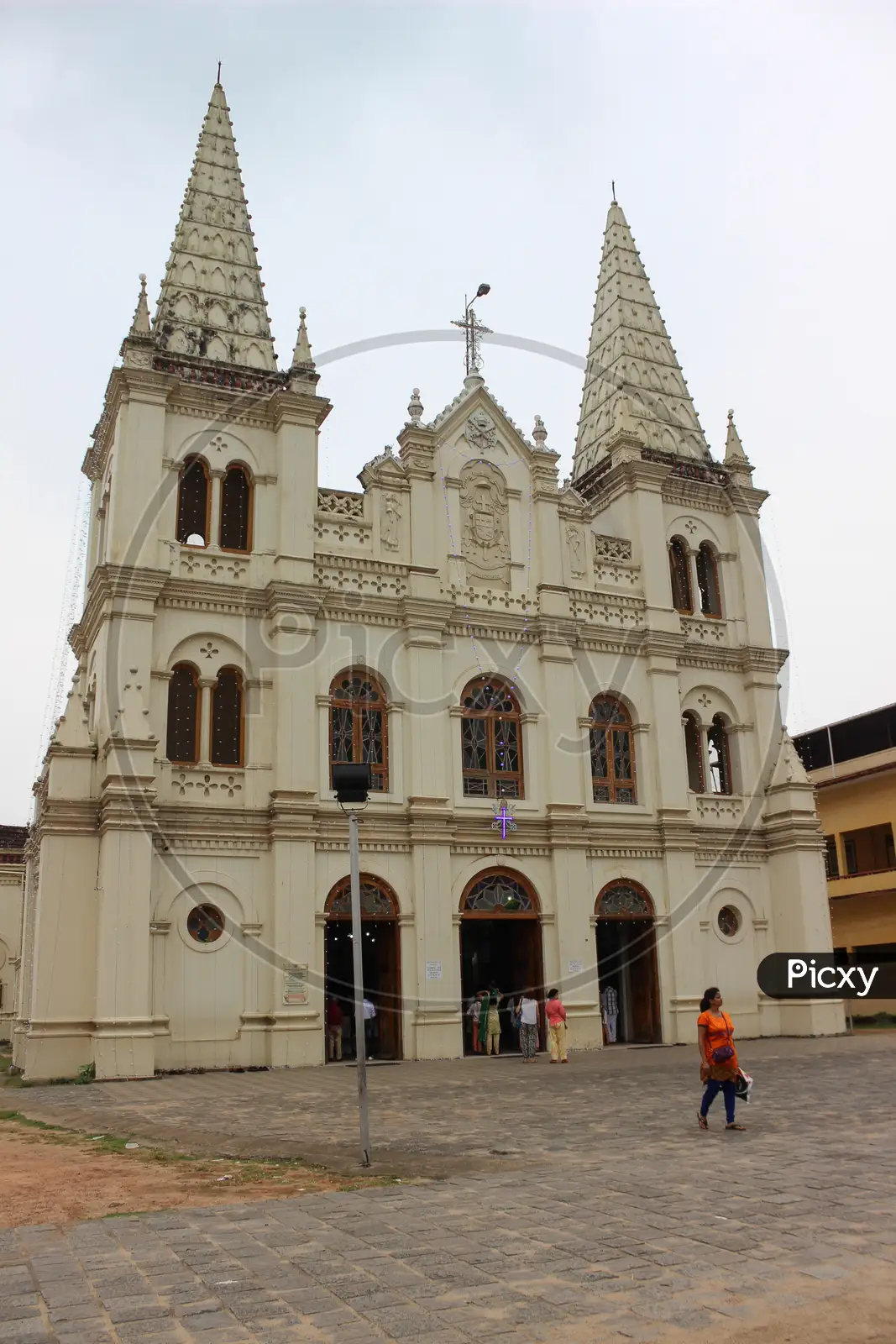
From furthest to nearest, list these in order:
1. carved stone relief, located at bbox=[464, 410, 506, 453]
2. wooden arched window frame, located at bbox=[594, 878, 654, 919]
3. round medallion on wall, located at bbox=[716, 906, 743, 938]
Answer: round medallion on wall, located at bbox=[716, 906, 743, 938], carved stone relief, located at bbox=[464, 410, 506, 453], wooden arched window frame, located at bbox=[594, 878, 654, 919]

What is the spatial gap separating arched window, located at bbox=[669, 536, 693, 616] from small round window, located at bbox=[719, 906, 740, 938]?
27.2ft

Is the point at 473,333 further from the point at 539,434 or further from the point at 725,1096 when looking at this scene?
the point at 725,1096

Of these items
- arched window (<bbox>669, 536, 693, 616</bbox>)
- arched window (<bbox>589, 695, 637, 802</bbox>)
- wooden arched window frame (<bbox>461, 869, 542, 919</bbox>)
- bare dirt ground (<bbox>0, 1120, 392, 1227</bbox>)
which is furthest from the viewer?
arched window (<bbox>669, 536, 693, 616</bbox>)

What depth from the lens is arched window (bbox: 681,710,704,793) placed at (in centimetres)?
3186

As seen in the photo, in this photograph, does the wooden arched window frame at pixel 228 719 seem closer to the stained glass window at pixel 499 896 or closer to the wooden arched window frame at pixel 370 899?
the wooden arched window frame at pixel 370 899

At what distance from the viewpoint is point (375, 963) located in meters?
27.0

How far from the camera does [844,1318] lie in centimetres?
620

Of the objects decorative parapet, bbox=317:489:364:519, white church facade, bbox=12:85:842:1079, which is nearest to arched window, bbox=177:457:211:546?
white church facade, bbox=12:85:842:1079

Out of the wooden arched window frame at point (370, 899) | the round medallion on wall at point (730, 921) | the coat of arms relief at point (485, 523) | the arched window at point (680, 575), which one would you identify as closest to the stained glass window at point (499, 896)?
the wooden arched window frame at point (370, 899)

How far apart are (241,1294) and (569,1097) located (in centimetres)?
1093

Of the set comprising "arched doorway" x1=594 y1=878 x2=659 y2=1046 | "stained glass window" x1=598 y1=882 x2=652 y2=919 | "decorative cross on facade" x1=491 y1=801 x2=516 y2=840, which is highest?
"decorative cross on facade" x1=491 y1=801 x2=516 y2=840

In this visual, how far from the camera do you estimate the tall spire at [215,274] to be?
28109mm

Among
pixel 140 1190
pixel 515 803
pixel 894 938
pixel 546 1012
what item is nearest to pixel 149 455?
pixel 515 803

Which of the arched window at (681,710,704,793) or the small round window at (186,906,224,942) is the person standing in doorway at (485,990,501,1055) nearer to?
the small round window at (186,906,224,942)
